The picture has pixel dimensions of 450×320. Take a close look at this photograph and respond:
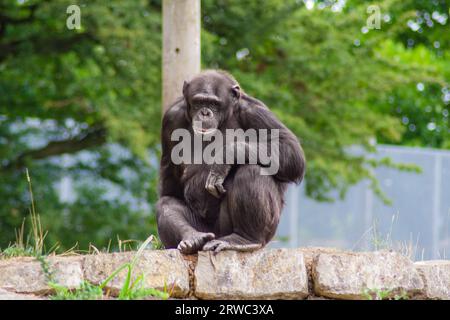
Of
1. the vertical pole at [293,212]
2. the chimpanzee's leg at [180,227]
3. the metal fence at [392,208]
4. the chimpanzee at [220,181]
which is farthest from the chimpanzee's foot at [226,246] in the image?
the metal fence at [392,208]

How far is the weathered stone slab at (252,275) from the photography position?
17.5 feet

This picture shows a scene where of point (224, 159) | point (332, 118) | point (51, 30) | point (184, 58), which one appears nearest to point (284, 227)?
point (332, 118)

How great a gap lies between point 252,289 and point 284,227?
1323 centimetres

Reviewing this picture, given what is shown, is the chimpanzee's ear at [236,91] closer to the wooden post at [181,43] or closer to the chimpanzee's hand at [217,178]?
the chimpanzee's hand at [217,178]

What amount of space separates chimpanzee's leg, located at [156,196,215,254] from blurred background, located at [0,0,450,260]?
4793mm

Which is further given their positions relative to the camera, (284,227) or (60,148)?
(284,227)

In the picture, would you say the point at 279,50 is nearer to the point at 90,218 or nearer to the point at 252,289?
the point at 90,218

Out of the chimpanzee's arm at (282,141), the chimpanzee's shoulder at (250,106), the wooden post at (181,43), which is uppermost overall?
the wooden post at (181,43)

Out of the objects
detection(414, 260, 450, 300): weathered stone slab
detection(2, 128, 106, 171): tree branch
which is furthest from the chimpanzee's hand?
detection(2, 128, 106, 171): tree branch

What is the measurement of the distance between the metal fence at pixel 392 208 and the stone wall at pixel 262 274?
1297cm

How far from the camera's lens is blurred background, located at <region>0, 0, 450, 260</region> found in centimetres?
1212

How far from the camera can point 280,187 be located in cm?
620

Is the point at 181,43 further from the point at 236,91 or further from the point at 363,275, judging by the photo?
the point at 363,275

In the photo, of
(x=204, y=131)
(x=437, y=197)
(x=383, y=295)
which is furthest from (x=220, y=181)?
(x=437, y=197)
